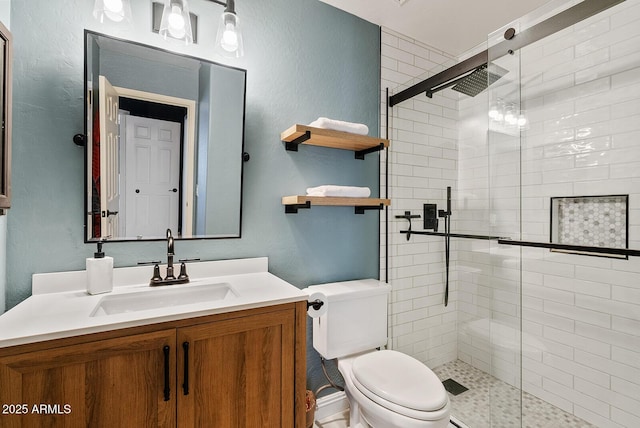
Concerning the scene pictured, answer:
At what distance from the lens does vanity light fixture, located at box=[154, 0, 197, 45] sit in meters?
1.38

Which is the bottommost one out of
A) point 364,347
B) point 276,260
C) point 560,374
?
point 560,374

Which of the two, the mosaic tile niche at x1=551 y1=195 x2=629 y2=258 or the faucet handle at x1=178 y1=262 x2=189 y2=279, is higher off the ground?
the mosaic tile niche at x1=551 y1=195 x2=629 y2=258

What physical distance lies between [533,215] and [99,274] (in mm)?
2202

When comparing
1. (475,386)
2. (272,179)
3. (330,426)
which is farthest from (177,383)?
(475,386)

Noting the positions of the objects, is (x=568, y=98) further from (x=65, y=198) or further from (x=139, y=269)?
(x=65, y=198)

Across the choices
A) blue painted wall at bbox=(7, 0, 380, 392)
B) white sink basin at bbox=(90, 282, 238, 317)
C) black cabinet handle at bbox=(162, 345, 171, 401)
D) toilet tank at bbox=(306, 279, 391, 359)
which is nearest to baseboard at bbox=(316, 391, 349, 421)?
blue painted wall at bbox=(7, 0, 380, 392)

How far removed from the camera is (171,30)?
4.62 feet

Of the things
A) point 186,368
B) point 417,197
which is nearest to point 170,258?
point 186,368

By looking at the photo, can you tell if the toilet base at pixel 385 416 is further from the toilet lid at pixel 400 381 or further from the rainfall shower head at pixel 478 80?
the rainfall shower head at pixel 478 80

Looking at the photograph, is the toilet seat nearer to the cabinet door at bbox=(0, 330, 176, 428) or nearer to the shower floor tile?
the shower floor tile

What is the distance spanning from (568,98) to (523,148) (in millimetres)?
329

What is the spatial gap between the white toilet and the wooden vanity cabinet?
0.35 meters

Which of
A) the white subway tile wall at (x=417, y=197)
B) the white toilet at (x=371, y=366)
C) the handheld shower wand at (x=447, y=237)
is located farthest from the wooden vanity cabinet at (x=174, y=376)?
the handheld shower wand at (x=447, y=237)

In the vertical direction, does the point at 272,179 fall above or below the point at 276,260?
above
